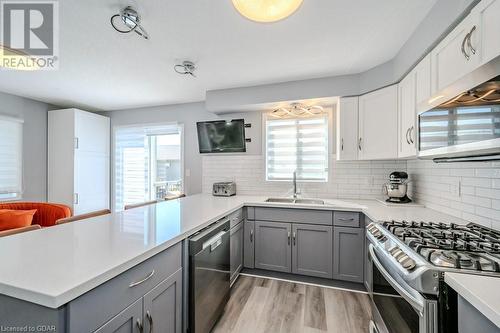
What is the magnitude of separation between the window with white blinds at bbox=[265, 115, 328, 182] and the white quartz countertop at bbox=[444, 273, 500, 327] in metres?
2.08

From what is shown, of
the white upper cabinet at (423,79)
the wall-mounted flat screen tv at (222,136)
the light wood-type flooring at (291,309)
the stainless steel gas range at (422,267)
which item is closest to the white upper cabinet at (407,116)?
the white upper cabinet at (423,79)

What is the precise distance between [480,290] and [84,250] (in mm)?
1521

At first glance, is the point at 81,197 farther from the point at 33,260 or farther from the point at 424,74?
the point at 424,74

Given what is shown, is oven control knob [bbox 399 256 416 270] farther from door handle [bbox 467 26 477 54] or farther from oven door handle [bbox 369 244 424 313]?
door handle [bbox 467 26 477 54]

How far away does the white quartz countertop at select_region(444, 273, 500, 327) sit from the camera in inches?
25.0

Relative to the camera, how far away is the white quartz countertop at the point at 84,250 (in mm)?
689

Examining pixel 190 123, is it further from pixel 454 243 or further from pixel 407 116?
pixel 454 243

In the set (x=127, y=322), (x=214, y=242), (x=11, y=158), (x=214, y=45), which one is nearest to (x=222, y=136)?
(x=214, y=45)

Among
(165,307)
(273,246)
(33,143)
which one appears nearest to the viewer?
(165,307)

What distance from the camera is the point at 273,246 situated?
2404mm

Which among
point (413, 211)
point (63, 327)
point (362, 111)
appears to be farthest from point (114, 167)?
point (413, 211)

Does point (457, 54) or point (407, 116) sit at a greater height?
point (457, 54)

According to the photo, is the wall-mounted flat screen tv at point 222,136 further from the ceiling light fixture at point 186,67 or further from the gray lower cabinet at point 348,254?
the gray lower cabinet at point 348,254

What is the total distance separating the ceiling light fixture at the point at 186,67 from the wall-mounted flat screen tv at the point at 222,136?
97 cm
